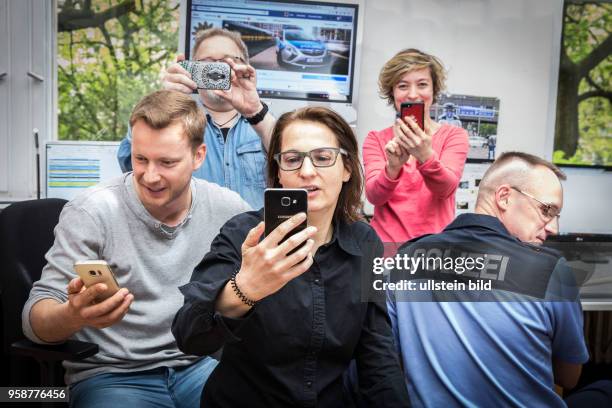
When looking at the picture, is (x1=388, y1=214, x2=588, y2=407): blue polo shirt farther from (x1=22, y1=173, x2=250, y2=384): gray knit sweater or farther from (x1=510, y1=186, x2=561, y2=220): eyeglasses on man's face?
(x1=22, y1=173, x2=250, y2=384): gray knit sweater

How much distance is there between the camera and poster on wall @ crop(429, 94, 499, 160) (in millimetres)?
3057

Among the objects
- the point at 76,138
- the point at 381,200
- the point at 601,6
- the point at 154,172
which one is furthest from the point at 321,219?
the point at 601,6

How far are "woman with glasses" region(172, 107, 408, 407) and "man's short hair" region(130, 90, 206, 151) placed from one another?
0.99ft

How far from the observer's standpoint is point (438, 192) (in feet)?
6.33

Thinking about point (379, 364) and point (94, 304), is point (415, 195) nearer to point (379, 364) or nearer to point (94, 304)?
point (379, 364)

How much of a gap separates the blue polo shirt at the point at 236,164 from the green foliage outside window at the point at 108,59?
40.0 inches

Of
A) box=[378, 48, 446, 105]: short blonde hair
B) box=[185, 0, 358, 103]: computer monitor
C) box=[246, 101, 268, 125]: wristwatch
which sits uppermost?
box=[185, 0, 358, 103]: computer monitor

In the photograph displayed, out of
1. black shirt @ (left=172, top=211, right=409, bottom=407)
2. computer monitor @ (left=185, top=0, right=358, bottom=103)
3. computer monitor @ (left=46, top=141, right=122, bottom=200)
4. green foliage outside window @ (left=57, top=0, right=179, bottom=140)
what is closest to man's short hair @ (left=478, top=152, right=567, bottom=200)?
black shirt @ (left=172, top=211, right=409, bottom=407)

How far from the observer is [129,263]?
55.5 inches

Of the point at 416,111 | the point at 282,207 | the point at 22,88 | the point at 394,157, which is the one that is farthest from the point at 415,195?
the point at 22,88

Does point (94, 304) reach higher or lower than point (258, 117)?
lower

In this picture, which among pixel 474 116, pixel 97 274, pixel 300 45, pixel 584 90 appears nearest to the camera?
pixel 97 274

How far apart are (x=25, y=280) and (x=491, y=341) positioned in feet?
3.94

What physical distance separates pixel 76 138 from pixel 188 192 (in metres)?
1.61
